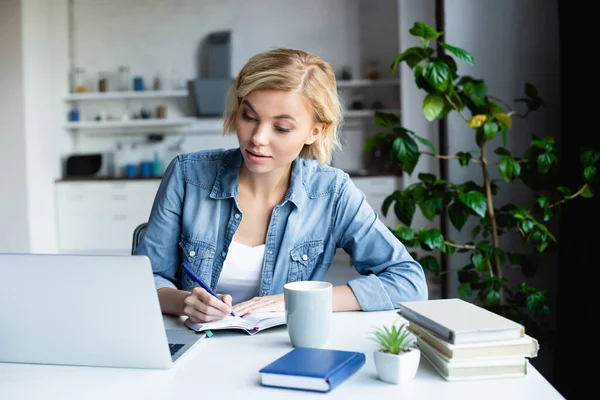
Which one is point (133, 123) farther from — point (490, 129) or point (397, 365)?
point (397, 365)

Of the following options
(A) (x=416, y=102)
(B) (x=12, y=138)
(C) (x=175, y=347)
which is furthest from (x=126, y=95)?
(C) (x=175, y=347)

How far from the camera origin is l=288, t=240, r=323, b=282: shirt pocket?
154 cm

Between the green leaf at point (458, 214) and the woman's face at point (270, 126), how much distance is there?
56.3 inches

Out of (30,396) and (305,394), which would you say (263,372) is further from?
(30,396)

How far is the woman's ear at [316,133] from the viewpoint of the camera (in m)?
1.59

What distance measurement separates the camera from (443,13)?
3.51 m

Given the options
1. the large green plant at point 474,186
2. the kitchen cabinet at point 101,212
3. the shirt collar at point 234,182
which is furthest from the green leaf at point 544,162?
the kitchen cabinet at point 101,212

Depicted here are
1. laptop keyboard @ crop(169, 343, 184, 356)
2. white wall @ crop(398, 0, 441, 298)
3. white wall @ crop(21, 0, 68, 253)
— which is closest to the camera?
laptop keyboard @ crop(169, 343, 184, 356)


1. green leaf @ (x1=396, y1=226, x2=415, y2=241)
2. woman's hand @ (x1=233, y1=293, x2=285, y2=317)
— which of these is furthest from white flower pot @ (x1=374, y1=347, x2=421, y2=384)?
green leaf @ (x1=396, y1=226, x2=415, y2=241)

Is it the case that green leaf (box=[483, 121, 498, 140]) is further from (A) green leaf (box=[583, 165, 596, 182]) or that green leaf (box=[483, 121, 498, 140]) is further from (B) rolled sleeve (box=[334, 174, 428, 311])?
(B) rolled sleeve (box=[334, 174, 428, 311])

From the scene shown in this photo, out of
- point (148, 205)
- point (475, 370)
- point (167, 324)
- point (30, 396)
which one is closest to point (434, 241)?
point (167, 324)

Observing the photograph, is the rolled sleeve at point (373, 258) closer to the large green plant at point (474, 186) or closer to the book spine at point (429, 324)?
the book spine at point (429, 324)

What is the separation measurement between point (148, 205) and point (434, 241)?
3669 millimetres

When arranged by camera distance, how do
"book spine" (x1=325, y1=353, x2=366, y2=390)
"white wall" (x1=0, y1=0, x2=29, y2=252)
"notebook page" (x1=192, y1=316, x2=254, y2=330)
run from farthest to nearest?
1. "white wall" (x1=0, y1=0, x2=29, y2=252)
2. "notebook page" (x1=192, y1=316, x2=254, y2=330)
3. "book spine" (x1=325, y1=353, x2=366, y2=390)
